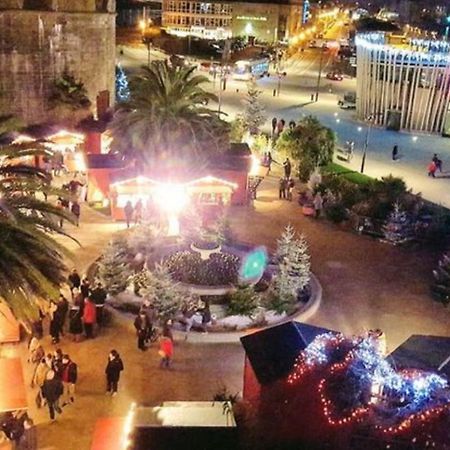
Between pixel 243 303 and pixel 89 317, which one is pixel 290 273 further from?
pixel 89 317

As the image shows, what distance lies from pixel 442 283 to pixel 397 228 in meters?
4.28

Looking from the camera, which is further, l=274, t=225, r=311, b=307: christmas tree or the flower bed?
the flower bed

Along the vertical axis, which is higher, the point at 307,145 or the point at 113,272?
the point at 113,272

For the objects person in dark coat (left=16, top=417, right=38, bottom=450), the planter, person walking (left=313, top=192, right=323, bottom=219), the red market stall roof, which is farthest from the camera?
person walking (left=313, top=192, right=323, bottom=219)

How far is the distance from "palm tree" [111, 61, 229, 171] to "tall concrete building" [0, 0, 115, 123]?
755 cm

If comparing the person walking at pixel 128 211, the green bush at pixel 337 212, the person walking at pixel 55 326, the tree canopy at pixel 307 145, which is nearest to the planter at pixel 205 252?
the person walking at pixel 55 326

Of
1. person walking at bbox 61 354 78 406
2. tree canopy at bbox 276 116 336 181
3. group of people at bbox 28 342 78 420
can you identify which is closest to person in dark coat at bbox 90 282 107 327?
group of people at bbox 28 342 78 420

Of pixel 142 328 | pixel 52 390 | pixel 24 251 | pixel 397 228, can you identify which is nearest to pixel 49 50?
pixel 397 228

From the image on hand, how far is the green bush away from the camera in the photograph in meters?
Answer: 27.0

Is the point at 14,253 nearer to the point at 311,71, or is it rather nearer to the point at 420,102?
the point at 420,102

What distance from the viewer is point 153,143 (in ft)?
89.6

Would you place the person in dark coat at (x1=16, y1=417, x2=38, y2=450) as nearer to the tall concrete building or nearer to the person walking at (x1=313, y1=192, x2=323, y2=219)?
the person walking at (x1=313, y1=192, x2=323, y2=219)

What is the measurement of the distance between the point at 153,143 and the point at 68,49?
422 inches

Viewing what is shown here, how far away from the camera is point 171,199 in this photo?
25.9 meters
